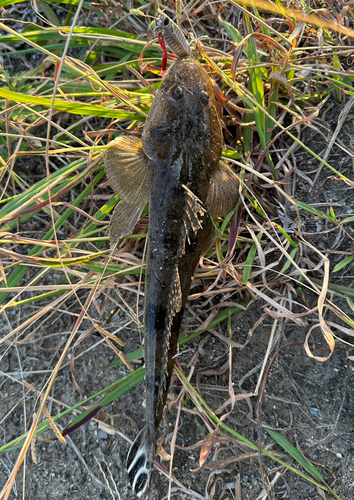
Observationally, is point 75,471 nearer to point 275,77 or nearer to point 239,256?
point 239,256

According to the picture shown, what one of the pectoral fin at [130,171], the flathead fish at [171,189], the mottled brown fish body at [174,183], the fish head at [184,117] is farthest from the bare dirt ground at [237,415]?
the pectoral fin at [130,171]

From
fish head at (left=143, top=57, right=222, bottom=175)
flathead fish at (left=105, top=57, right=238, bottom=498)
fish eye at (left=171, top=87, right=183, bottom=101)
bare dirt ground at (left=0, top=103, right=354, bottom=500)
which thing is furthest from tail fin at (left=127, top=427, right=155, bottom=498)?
fish eye at (left=171, top=87, right=183, bottom=101)

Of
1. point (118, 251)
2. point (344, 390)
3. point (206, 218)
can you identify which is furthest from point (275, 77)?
point (344, 390)

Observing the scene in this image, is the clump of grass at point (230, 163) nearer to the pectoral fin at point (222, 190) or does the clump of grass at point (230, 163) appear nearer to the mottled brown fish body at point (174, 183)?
the pectoral fin at point (222, 190)

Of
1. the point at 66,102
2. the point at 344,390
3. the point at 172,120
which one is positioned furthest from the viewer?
the point at 344,390

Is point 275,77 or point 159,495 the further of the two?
point 159,495
